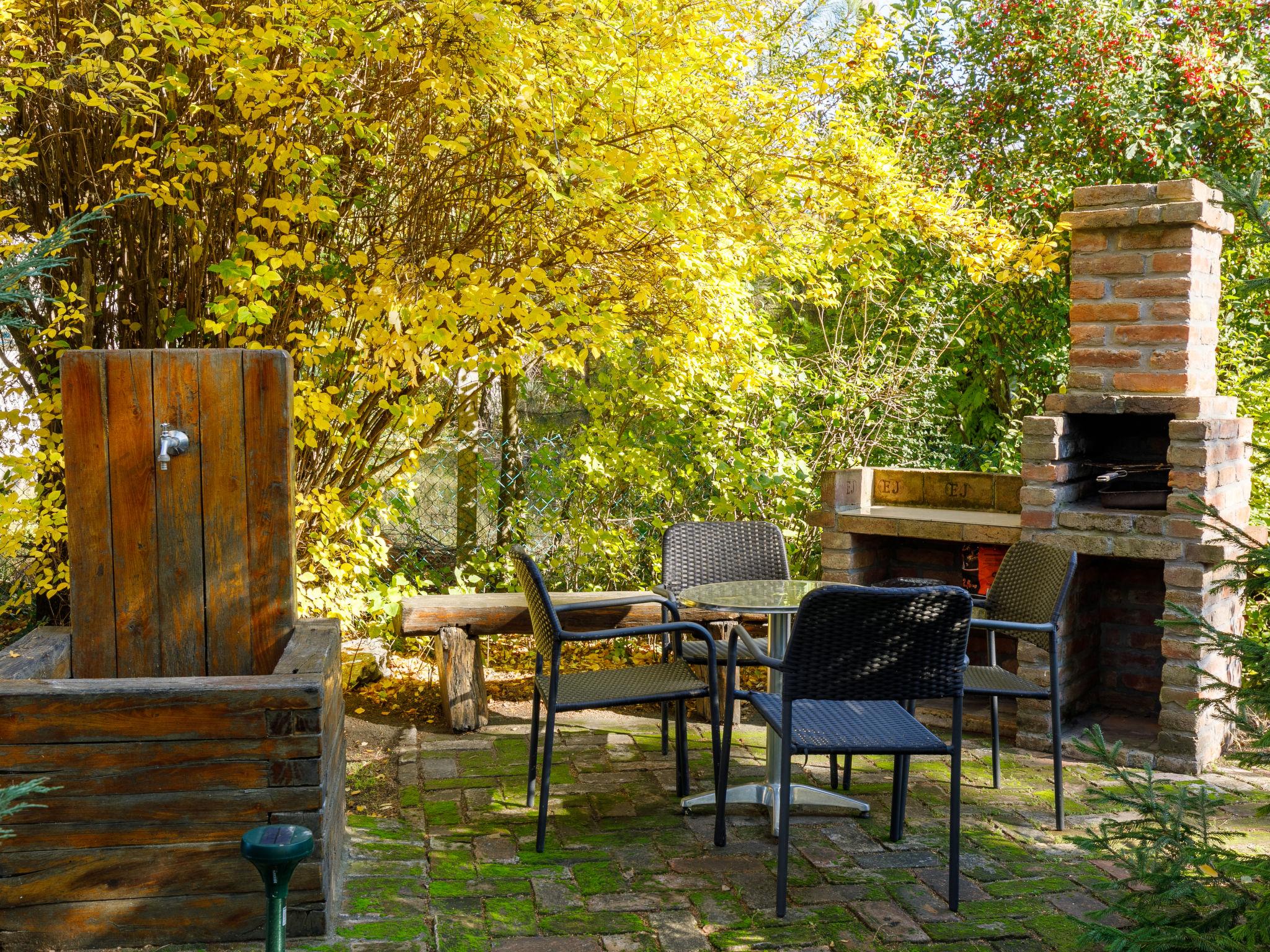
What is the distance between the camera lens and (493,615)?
5.15m

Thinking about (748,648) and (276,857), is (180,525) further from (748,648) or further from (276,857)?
(748,648)

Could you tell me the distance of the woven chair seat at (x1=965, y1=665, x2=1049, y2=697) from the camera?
3.89 m

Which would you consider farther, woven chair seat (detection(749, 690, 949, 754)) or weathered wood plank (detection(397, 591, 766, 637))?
weathered wood plank (detection(397, 591, 766, 637))

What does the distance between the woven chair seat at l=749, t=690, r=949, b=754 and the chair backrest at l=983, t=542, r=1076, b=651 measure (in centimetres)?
67

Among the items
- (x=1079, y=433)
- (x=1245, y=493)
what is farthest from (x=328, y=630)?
(x=1245, y=493)

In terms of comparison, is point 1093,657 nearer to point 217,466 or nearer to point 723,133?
point 723,133

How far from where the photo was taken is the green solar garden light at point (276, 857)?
1.96 meters

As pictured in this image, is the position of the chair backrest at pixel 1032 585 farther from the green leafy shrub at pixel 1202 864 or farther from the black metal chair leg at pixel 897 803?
the green leafy shrub at pixel 1202 864

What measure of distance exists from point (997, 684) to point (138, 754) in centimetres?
278

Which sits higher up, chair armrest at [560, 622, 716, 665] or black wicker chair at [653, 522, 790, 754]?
black wicker chair at [653, 522, 790, 754]

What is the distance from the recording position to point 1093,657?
5.34 meters

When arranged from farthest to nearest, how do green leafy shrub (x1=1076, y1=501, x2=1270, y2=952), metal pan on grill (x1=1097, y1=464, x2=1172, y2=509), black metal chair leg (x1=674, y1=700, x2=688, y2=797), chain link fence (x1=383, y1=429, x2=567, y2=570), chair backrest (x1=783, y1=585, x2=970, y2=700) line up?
chain link fence (x1=383, y1=429, x2=567, y2=570)
metal pan on grill (x1=1097, y1=464, x2=1172, y2=509)
black metal chair leg (x1=674, y1=700, x2=688, y2=797)
chair backrest (x1=783, y1=585, x2=970, y2=700)
green leafy shrub (x1=1076, y1=501, x2=1270, y2=952)

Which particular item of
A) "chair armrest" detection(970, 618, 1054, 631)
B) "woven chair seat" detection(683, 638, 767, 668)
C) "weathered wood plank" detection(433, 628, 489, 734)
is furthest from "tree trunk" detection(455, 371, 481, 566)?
A: "chair armrest" detection(970, 618, 1054, 631)

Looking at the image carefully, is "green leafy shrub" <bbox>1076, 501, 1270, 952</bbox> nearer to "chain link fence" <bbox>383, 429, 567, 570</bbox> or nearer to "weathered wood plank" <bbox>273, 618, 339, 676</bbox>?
"weathered wood plank" <bbox>273, 618, 339, 676</bbox>
